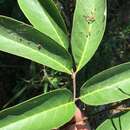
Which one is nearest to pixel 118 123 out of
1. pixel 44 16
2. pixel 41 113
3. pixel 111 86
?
pixel 111 86

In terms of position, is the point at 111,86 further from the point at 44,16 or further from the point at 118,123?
the point at 44,16

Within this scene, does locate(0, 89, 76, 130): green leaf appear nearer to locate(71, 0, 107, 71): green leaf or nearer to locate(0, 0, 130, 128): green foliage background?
locate(71, 0, 107, 71): green leaf

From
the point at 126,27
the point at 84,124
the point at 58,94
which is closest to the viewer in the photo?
the point at 58,94

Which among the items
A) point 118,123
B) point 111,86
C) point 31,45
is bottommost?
point 118,123

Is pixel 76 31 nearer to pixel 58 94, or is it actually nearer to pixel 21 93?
pixel 58 94

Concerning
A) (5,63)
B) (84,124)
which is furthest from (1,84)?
(84,124)

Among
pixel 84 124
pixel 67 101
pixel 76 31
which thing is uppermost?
pixel 76 31
